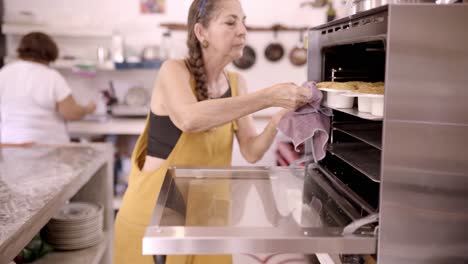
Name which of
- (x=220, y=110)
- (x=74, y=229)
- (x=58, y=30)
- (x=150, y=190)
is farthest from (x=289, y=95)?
(x=58, y=30)

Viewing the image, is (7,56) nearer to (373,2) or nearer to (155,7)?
(155,7)

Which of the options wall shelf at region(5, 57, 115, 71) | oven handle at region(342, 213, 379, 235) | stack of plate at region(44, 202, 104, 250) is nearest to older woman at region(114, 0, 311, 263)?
stack of plate at region(44, 202, 104, 250)

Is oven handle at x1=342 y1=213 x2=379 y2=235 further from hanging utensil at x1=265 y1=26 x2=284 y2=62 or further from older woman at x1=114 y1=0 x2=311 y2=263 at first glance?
hanging utensil at x1=265 y1=26 x2=284 y2=62

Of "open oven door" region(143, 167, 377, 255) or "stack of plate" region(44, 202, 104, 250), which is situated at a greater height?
"open oven door" region(143, 167, 377, 255)

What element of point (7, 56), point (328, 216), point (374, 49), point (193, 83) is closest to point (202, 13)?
point (193, 83)

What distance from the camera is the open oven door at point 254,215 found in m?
0.91

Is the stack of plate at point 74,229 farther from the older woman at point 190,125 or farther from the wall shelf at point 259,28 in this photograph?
the wall shelf at point 259,28

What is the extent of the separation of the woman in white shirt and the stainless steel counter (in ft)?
2.19

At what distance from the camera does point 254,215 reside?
3.60ft

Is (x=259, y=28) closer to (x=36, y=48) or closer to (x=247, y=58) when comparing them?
(x=247, y=58)

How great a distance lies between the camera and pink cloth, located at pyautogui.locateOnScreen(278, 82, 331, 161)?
131 centimetres

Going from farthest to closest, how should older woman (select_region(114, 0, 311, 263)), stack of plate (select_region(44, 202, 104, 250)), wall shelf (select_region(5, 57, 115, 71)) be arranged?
1. wall shelf (select_region(5, 57, 115, 71))
2. stack of plate (select_region(44, 202, 104, 250))
3. older woman (select_region(114, 0, 311, 263))

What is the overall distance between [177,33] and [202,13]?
10.0 feet

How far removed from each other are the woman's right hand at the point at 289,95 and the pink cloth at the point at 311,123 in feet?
0.05
